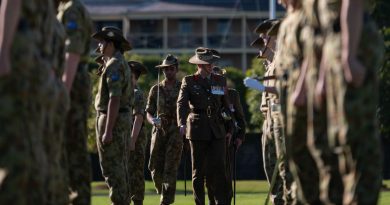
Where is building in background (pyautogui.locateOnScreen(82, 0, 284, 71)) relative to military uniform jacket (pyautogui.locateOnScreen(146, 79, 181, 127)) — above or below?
above

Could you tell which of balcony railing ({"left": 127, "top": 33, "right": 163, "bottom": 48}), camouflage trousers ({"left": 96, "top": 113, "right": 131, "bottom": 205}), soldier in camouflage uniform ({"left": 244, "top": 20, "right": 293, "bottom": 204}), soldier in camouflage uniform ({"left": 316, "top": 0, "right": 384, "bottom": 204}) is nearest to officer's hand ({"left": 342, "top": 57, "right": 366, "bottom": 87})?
soldier in camouflage uniform ({"left": 316, "top": 0, "right": 384, "bottom": 204})

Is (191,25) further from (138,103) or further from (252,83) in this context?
A: (252,83)

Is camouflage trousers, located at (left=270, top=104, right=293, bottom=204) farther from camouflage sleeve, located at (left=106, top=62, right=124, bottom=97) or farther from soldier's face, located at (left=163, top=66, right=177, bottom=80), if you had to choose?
soldier's face, located at (left=163, top=66, right=177, bottom=80)

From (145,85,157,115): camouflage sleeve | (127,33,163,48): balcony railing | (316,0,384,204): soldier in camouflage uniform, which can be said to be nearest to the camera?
(316,0,384,204): soldier in camouflage uniform

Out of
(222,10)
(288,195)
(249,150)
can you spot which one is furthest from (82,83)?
(222,10)

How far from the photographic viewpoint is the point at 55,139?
900 cm

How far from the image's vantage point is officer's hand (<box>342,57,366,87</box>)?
29.2ft

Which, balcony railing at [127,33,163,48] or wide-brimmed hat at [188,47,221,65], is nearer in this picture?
wide-brimmed hat at [188,47,221,65]

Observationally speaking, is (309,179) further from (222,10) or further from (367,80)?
(222,10)

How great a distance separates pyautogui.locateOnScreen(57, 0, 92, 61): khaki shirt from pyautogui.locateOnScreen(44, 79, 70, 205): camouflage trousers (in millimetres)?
1500

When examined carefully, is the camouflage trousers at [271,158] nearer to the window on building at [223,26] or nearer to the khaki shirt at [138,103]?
the khaki shirt at [138,103]

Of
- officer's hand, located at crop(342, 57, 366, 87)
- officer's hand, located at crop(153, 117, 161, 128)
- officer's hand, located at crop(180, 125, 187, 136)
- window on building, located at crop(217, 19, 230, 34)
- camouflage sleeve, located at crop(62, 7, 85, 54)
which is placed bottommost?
officer's hand, located at crop(180, 125, 187, 136)

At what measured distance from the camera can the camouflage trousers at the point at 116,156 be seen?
44.9ft

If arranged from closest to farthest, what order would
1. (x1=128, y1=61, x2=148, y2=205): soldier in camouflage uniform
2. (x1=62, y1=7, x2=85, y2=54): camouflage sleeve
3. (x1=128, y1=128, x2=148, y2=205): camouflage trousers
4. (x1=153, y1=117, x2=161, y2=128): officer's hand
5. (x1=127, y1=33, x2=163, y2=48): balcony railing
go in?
(x1=62, y1=7, x2=85, y2=54): camouflage sleeve, (x1=128, y1=61, x2=148, y2=205): soldier in camouflage uniform, (x1=128, y1=128, x2=148, y2=205): camouflage trousers, (x1=153, y1=117, x2=161, y2=128): officer's hand, (x1=127, y1=33, x2=163, y2=48): balcony railing
